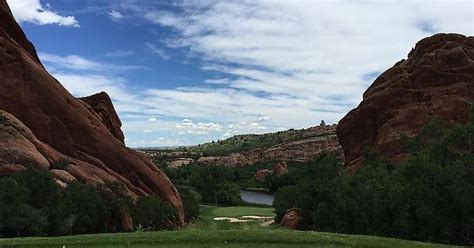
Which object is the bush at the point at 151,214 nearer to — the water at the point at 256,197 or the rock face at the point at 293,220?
the rock face at the point at 293,220

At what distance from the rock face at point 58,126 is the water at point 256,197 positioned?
59283 mm

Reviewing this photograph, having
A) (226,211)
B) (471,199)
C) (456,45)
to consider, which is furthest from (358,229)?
(226,211)

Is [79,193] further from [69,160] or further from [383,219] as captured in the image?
[383,219]

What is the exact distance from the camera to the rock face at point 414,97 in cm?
5934

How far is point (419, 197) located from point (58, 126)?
120 feet

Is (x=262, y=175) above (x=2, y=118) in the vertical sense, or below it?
below

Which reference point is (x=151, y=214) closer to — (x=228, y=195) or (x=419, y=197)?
(x=419, y=197)

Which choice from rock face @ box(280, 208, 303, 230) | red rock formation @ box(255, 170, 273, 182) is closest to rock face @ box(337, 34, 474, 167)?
rock face @ box(280, 208, 303, 230)

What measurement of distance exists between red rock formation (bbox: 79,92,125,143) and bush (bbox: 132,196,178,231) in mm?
21778

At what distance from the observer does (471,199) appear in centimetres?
2625

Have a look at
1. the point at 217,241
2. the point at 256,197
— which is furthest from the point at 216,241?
the point at 256,197

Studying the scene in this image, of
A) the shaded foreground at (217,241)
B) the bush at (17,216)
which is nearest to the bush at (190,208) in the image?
the bush at (17,216)

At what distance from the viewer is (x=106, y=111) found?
218 feet

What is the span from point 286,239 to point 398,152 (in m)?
43.6
